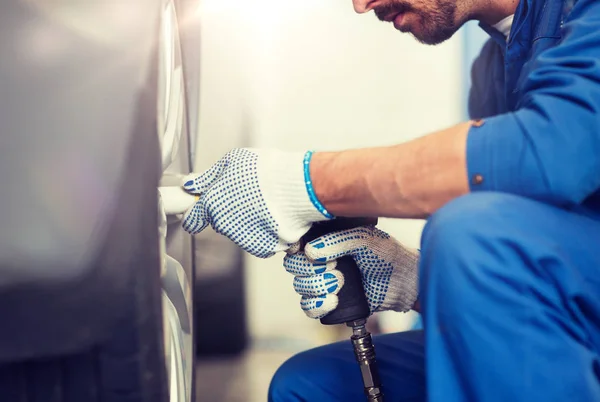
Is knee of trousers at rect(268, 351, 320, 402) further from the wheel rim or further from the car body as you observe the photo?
the car body

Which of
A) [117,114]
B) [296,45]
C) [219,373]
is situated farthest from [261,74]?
[117,114]

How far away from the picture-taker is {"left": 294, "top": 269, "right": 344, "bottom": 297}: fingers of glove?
0.74 meters

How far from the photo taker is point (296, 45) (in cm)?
136

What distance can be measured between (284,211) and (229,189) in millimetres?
74

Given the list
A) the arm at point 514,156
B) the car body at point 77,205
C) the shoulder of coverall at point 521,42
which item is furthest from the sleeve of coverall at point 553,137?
the car body at point 77,205

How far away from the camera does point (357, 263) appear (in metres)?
0.79

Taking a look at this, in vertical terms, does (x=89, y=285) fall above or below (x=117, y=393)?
above

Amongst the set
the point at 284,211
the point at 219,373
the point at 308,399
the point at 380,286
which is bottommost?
the point at 219,373

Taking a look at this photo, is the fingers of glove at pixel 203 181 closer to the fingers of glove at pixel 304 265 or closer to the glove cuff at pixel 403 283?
the fingers of glove at pixel 304 265

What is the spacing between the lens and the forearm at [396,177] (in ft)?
1.98

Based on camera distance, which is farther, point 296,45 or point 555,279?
point 296,45

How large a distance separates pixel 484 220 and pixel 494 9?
618mm

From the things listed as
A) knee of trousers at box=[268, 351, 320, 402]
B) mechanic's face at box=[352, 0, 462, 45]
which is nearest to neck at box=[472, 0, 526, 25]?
mechanic's face at box=[352, 0, 462, 45]

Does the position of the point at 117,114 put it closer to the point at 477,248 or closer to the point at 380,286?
the point at 477,248
